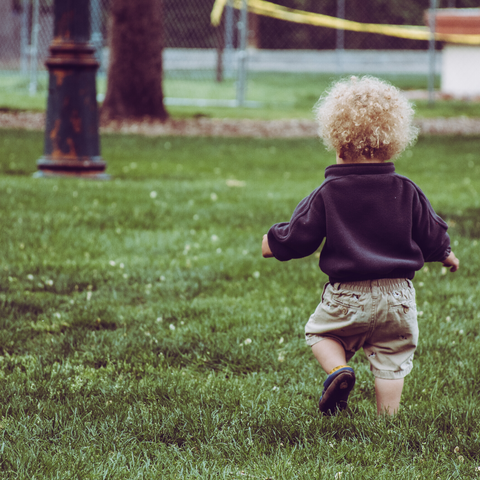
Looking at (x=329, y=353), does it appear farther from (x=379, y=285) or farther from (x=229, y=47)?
(x=229, y=47)

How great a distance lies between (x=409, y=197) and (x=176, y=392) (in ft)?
3.93

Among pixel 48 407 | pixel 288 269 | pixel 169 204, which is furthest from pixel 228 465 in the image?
pixel 169 204

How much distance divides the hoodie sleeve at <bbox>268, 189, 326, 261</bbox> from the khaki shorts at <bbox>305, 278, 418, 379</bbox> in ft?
0.65

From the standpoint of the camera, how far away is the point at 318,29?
111 ft

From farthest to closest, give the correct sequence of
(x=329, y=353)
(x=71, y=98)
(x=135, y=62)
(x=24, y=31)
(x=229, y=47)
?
(x=24, y=31) < (x=229, y=47) < (x=135, y=62) < (x=71, y=98) < (x=329, y=353)

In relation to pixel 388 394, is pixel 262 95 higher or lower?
higher

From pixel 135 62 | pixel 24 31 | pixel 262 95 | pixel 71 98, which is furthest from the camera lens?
pixel 262 95

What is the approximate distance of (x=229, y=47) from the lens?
17.5 meters

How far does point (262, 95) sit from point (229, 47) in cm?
411

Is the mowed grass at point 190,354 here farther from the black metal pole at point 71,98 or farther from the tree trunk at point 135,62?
the tree trunk at point 135,62

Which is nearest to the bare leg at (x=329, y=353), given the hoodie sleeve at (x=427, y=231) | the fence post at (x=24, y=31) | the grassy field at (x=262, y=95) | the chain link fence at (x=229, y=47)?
the hoodie sleeve at (x=427, y=231)

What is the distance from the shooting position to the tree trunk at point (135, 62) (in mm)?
12723

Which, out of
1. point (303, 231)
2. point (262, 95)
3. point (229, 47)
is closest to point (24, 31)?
point (229, 47)

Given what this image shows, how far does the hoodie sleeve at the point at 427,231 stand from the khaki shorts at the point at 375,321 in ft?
0.49
